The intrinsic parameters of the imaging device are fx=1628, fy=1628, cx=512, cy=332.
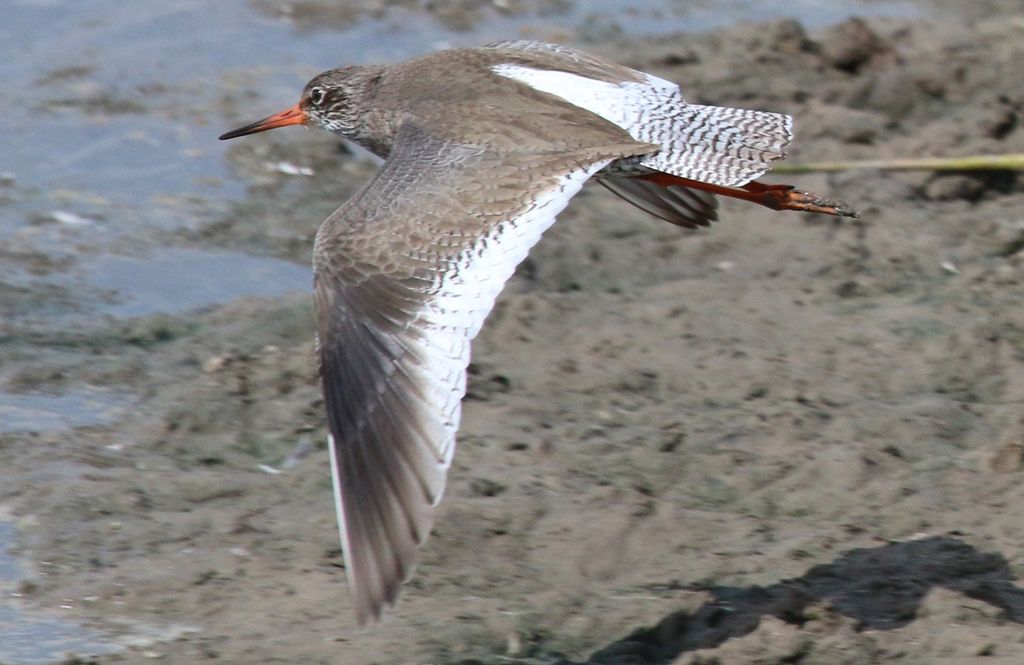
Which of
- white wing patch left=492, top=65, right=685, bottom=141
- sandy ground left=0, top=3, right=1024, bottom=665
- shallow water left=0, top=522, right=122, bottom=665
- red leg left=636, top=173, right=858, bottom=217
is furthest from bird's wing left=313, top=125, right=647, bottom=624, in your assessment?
shallow water left=0, top=522, right=122, bottom=665

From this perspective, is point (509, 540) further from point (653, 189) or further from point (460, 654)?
point (653, 189)

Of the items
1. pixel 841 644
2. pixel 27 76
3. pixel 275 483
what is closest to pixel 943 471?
pixel 841 644

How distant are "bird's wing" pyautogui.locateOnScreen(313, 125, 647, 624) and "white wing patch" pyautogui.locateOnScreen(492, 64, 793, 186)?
9.3 inches

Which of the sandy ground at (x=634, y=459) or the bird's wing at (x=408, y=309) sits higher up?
the bird's wing at (x=408, y=309)

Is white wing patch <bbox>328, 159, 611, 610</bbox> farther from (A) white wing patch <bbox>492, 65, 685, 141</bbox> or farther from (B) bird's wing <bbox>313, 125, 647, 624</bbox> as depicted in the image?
(A) white wing patch <bbox>492, 65, 685, 141</bbox>

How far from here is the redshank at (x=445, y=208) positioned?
4266 millimetres

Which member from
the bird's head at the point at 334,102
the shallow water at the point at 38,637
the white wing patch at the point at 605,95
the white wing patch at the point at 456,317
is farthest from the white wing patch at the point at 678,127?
the shallow water at the point at 38,637

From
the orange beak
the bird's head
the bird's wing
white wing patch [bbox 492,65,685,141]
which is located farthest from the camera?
the orange beak

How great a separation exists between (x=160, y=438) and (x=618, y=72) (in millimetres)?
2095

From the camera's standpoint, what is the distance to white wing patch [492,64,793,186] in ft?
17.3

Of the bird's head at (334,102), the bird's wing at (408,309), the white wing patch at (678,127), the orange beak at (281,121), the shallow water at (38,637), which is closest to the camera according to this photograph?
the bird's wing at (408,309)

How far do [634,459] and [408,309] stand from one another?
1268 millimetres

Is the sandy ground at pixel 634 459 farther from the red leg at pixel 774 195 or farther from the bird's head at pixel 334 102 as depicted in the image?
the bird's head at pixel 334 102

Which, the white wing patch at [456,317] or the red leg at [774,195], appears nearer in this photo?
the white wing patch at [456,317]
